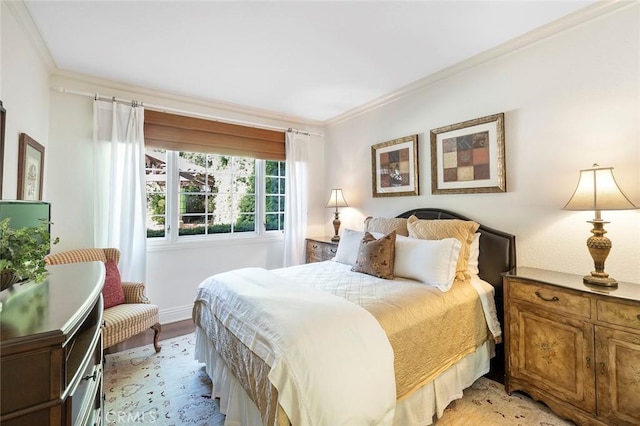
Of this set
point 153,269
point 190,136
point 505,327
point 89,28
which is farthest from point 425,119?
point 153,269

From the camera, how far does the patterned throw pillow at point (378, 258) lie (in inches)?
91.9

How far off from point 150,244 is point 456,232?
3.20 m

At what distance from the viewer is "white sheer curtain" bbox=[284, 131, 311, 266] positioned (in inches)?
159

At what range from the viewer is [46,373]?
74 centimetres

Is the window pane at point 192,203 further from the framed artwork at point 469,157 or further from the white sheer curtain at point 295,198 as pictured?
the framed artwork at point 469,157

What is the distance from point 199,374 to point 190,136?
253cm

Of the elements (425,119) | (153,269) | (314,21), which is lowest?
(153,269)

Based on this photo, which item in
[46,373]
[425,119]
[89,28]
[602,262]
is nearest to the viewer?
[46,373]

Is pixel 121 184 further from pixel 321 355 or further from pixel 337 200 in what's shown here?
pixel 321 355

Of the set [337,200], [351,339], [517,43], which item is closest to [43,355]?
[351,339]

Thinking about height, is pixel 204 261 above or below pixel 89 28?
below

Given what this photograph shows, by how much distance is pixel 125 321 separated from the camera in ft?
7.61

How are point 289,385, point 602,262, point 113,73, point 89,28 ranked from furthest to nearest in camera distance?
1. point 113,73
2. point 89,28
3. point 602,262
4. point 289,385

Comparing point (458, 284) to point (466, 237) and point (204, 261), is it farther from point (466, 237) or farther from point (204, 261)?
point (204, 261)
